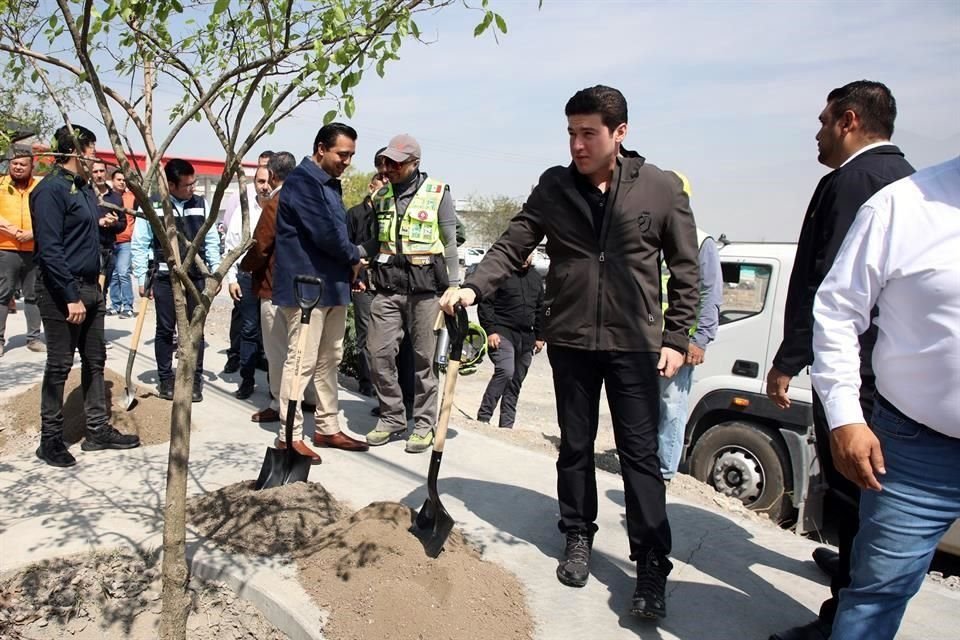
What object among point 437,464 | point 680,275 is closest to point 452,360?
point 437,464

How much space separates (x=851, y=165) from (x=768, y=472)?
310cm

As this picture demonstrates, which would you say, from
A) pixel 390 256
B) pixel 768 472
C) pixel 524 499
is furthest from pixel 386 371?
pixel 768 472

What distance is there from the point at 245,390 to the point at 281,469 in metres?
2.83

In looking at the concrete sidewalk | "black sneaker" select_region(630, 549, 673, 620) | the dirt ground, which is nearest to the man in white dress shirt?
"black sneaker" select_region(630, 549, 673, 620)

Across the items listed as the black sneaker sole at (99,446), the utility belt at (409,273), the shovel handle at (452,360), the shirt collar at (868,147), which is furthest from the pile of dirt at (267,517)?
the shirt collar at (868,147)

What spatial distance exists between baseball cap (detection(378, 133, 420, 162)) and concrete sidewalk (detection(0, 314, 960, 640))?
211 cm

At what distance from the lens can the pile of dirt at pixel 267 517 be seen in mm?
3551

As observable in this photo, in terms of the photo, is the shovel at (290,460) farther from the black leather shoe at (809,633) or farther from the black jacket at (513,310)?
the black jacket at (513,310)

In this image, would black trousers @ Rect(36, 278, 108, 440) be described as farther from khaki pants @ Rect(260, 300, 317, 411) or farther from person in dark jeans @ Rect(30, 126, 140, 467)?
khaki pants @ Rect(260, 300, 317, 411)

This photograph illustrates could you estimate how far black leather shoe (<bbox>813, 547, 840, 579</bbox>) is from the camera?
3.60 m

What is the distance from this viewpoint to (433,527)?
341cm

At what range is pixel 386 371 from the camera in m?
5.53

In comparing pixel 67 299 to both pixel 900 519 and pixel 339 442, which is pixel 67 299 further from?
pixel 900 519

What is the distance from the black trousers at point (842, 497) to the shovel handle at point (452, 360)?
1.45 metres
